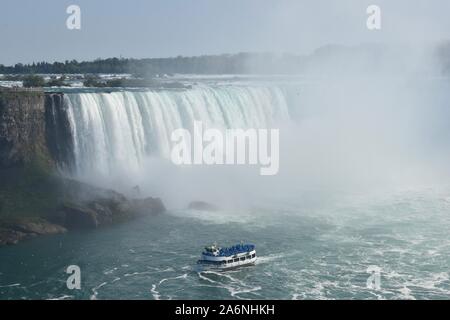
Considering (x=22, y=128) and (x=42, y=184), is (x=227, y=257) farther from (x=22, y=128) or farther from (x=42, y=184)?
(x=22, y=128)

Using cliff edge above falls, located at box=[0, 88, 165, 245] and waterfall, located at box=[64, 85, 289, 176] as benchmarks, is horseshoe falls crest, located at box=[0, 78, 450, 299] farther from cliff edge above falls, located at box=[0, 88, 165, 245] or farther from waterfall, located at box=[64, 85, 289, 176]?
cliff edge above falls, located at box=[0, 88, 165, 245]

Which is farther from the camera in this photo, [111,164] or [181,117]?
[181,117]

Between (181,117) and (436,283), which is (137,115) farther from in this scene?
(436,283)

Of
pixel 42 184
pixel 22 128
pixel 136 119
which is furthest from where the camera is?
pixel 136 119

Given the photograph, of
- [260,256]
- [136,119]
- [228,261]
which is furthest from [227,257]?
[136,119]

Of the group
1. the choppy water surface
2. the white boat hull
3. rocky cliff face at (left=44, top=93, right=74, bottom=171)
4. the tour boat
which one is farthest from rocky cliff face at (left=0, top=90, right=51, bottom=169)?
the white boat hull
